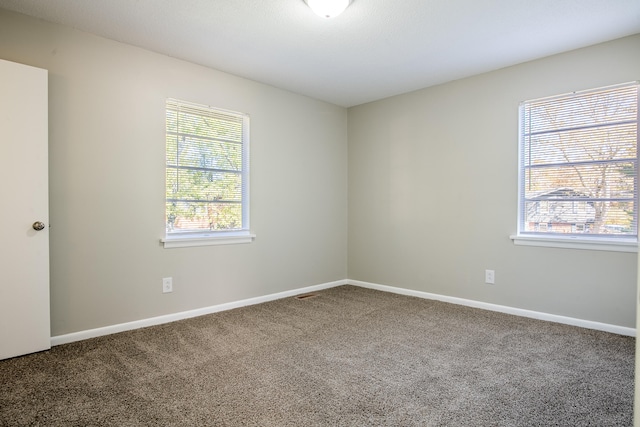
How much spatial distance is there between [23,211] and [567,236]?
13.8 ft

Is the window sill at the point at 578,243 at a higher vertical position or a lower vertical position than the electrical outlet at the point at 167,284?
higher

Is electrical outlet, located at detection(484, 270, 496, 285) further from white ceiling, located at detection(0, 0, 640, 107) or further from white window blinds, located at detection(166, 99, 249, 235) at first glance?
white window blinds, located at detection(166, 99, 249, 235)

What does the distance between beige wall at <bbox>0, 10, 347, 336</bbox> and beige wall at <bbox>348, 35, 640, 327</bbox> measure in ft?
3.72

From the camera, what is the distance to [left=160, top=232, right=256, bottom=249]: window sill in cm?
332

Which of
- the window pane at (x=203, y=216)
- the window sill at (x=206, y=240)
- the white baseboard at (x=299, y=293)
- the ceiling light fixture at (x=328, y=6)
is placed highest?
the ceiling light fixture at (x=328, y=6)

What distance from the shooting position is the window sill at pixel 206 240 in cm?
332

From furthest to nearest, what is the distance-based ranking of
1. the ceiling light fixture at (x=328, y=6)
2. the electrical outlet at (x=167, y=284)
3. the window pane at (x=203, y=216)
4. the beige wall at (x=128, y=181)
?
the window pane at (x=203, y=216)
the electrical outlet at (x=167, y=284)
the beige wall at (x=128, y=181)
the ceiling light fixture at (x=328, y=6)

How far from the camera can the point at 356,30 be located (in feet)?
9.16

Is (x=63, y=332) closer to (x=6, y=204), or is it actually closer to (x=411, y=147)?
(x=6, y=204)

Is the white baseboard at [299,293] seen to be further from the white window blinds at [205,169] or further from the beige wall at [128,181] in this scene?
the white window blinds at [205,169]

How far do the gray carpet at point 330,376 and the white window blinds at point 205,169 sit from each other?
0.97m

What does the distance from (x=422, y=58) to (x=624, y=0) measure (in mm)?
1403

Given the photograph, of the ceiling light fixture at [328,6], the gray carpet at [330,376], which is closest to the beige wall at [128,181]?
the gray carpet at [330,376]

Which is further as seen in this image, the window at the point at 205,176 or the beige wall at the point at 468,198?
the window at the point at 205,176
